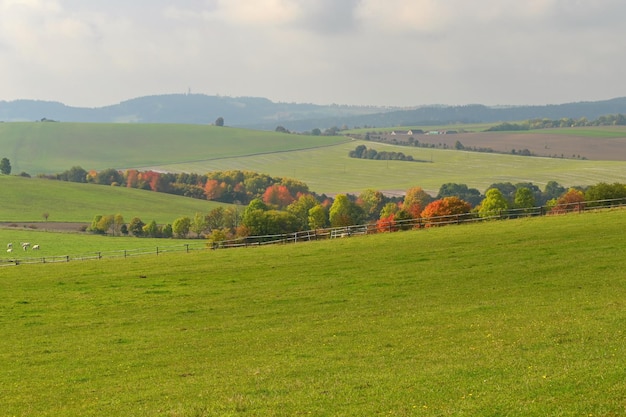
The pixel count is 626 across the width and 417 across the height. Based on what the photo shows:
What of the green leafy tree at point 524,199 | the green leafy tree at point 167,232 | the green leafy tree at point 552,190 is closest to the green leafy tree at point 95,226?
the green leafy tree at point 167,232

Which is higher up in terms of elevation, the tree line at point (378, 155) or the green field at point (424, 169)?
the tree line at point (378, 155)

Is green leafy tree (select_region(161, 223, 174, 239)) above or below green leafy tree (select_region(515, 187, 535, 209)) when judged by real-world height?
below

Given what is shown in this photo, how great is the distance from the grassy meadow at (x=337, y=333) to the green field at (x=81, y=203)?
64.0m

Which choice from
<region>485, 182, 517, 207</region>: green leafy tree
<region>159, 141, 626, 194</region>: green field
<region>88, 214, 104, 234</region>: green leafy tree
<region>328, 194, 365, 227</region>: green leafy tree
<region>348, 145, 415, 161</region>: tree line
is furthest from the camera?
<region>348, 145, 415, 161</region>: tree line

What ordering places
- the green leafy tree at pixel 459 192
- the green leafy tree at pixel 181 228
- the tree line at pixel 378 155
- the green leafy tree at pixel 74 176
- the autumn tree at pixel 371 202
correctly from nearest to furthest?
the green leafy tree at pixel 181 228, the autumn tree at pixel 371 202, the green leafy tree at pixel 459 192, the green leafy tree at pixel 74 176, the tree line at pixel 378 155

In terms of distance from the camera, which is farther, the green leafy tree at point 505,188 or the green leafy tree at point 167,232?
the green leafy tree at point 505,188

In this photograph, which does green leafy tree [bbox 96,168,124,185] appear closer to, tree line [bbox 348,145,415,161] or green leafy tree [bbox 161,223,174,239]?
green leafy tree [bbox 161,223,174,239]

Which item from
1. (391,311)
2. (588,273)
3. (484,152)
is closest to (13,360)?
(391,311)

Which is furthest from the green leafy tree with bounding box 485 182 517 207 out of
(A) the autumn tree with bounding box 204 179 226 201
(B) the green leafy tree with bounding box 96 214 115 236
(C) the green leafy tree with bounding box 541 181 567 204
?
(B) the green leafy tree with bounding box 96 214 115 236

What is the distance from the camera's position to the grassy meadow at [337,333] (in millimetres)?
15047

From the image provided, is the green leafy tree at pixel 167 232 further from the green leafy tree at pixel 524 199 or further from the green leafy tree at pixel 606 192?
the green leafy tree at pixel 606 192

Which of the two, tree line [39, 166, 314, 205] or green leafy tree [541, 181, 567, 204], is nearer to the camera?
green leafy tree [541, 181, 567, 204]

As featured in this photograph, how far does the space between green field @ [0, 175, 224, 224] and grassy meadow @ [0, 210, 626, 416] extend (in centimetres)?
6401

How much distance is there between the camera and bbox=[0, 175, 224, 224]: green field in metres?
106
